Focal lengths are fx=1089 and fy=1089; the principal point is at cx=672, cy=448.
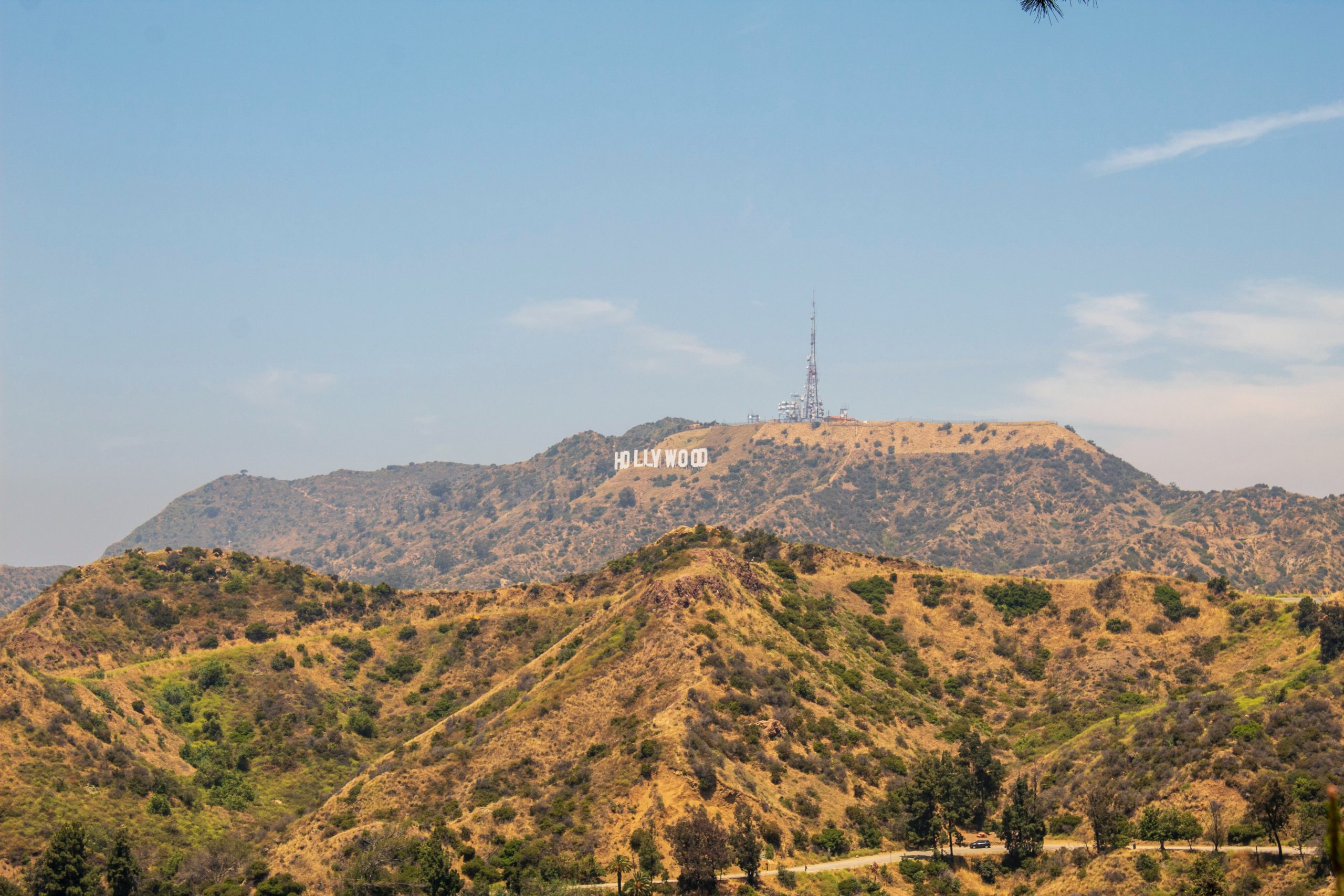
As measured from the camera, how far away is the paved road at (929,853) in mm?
71438

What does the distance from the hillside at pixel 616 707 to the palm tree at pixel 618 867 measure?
54.0 inches

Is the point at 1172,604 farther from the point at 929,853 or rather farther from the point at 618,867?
the point at 618,867

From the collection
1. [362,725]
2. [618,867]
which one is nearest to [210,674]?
[362,725]

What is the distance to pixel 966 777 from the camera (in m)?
89.8

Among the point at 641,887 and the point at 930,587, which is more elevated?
the point at 930,587

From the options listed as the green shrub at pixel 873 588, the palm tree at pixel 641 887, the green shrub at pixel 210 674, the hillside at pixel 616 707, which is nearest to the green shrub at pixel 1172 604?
the hillside at pixel 616 707

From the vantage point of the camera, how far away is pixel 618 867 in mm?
76000

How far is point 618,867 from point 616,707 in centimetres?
2640

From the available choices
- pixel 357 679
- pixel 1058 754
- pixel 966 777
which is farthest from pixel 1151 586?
pixel 357 679

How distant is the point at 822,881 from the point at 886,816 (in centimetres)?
1653

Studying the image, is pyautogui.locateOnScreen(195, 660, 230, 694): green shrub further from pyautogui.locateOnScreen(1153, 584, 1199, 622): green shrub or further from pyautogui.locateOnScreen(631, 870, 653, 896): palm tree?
pyautogui.locateOnScreen(1153, 584, 1199, 622): green shrub

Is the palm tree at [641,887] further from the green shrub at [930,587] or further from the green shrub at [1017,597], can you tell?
the green shrub at [1017,597]

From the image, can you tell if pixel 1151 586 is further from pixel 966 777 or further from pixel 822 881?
pixel 822 881

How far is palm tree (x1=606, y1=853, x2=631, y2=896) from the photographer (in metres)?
75.4
